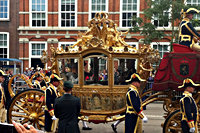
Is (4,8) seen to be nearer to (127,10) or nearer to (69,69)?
(127,10)

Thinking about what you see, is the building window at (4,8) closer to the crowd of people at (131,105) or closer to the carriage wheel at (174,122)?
the crowd of people at (131,105)

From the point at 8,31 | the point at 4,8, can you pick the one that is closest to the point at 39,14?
the point at 8,31

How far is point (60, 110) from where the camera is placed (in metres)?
5.87

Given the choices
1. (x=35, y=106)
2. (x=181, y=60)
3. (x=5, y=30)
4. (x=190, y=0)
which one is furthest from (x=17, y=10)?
(x=181, y=60)

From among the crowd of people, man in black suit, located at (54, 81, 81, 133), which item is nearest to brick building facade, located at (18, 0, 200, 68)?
the crowd of people

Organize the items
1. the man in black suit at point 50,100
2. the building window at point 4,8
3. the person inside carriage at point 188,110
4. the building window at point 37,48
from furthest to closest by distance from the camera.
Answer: the building window at point 4,8
the building window at point 37,48
the man in black suit at point 50,100
the person inside carriage at point 188,110

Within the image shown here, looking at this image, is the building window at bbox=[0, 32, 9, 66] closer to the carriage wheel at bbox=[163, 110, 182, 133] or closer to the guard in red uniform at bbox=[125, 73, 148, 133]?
the guard in red uniform at bbox=[125, 73, 148, 133]

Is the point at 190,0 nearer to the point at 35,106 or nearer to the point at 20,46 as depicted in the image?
the point at 20,46

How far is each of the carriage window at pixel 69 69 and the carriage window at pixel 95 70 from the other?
10.6 inches

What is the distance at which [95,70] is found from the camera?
8.09m

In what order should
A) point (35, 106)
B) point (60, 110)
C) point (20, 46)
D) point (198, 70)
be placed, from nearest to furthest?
1. point (60, 110)
2. point (198, 70)
3. point (35, 106)
4. point (20, 46)

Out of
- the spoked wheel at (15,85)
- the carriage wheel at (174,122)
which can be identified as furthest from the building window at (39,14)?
the carriage wheel at (174,122)

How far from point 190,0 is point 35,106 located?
661 inches

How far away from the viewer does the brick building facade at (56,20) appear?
910 inches
